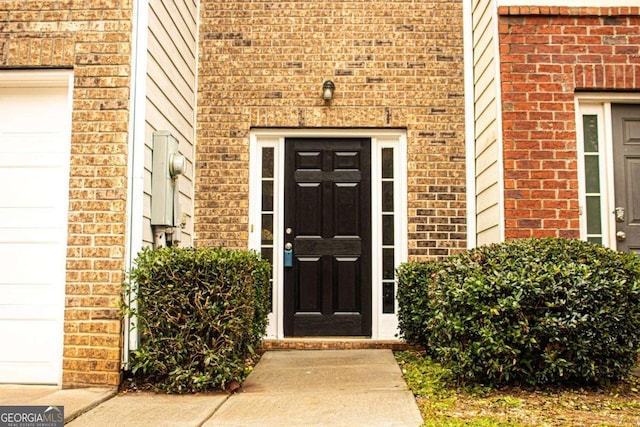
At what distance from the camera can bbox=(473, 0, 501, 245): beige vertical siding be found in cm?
549

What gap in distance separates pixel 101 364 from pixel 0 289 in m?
0.99

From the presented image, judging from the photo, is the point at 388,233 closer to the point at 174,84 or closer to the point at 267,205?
the point at 267,205

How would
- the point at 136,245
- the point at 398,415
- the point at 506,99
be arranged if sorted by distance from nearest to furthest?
the point at 398,415 < the point at 136,245 < the point at 506,99

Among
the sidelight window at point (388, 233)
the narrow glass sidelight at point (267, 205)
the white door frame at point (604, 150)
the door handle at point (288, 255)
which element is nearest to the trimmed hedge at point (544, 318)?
the white door frame at point (604, 150)

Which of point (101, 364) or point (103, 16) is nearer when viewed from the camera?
point (101, 364)

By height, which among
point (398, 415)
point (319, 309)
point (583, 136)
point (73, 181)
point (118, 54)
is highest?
point (118, 54)

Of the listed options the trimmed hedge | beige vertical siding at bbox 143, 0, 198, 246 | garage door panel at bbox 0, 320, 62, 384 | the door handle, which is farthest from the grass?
garage door panel at bbox 0, 320, 62, 384

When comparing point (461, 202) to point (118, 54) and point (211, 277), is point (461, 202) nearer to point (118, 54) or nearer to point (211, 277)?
point (211, 277)

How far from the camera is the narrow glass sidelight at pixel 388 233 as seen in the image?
640 centimetres

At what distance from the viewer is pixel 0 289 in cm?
459

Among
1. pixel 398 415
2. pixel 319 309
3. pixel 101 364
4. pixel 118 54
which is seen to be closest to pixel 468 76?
pixel 319 309

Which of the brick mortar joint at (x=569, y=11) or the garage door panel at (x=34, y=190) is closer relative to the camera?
the garage door panel at (x=34, y=190)

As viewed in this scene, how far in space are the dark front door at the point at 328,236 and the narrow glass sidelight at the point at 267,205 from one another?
0.16 meters

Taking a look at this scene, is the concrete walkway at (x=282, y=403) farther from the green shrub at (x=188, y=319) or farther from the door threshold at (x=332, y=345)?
the door threshold at (x=332, y=345)
